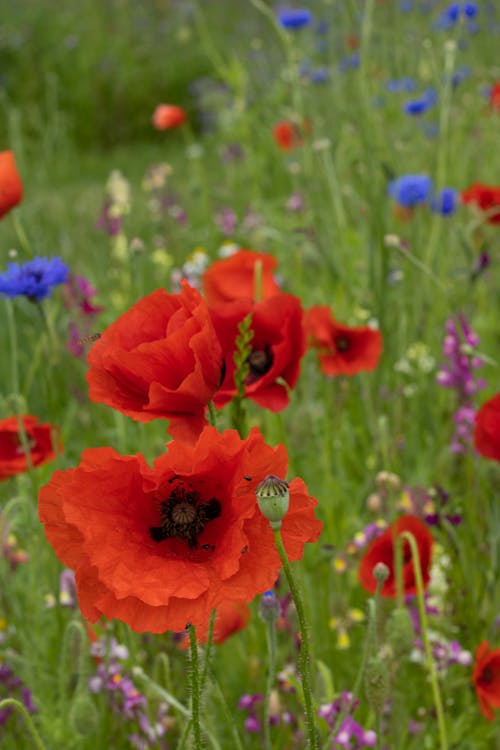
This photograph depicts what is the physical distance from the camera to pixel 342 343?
4.03 ft

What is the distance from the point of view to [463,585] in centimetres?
108

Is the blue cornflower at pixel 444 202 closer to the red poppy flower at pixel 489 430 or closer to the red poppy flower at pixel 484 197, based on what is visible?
the red poppy flower at pixel 484 197

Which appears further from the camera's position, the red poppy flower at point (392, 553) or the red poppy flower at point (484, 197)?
the red poppy flower at point (484, 197)

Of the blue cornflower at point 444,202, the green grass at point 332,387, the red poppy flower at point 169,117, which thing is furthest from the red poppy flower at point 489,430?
the red poppy flower at point 169,117

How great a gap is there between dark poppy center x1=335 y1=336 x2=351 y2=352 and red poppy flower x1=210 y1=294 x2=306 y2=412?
38 centimetres

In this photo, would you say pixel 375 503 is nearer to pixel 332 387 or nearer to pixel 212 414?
pixel 332 387

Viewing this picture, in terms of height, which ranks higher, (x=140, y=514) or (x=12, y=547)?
(x=140, y=514)

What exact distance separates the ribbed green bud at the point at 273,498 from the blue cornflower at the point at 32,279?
509mm

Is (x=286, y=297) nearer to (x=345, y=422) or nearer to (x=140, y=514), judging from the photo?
(x=140, y=514)

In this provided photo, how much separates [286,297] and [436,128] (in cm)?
200

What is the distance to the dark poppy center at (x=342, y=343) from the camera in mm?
1223

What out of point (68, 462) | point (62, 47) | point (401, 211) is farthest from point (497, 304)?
point (62, 47)

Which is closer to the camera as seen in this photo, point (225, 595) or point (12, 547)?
point (225, 595)

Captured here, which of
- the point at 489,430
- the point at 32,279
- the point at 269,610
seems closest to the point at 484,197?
the point at 489,430
